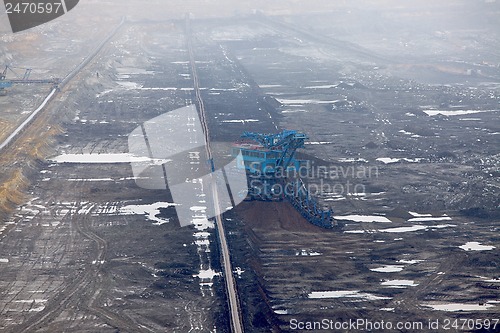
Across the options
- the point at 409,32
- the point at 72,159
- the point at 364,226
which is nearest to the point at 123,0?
the point at 409,32

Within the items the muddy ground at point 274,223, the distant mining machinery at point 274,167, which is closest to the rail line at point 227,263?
the muddy ground at point 274,223

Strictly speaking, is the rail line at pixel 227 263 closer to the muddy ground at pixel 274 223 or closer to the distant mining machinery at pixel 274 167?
the muddy ground at pixel 274 223

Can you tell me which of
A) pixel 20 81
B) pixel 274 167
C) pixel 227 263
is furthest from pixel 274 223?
pixel 20 81

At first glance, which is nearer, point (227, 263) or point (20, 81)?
point (227, 263)

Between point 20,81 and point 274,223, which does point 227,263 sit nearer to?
point 274,223

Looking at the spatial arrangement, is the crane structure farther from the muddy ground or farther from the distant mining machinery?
the distant mining machinery

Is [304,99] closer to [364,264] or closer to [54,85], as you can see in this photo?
[54,85]

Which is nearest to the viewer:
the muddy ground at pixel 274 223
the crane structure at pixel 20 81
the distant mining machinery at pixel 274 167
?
the muddy ground at pixel 274 223

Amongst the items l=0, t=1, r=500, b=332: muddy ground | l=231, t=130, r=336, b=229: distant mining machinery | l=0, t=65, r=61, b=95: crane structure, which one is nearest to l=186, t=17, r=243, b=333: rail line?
l=0, t=1, r=500, b=332: muddy ground
